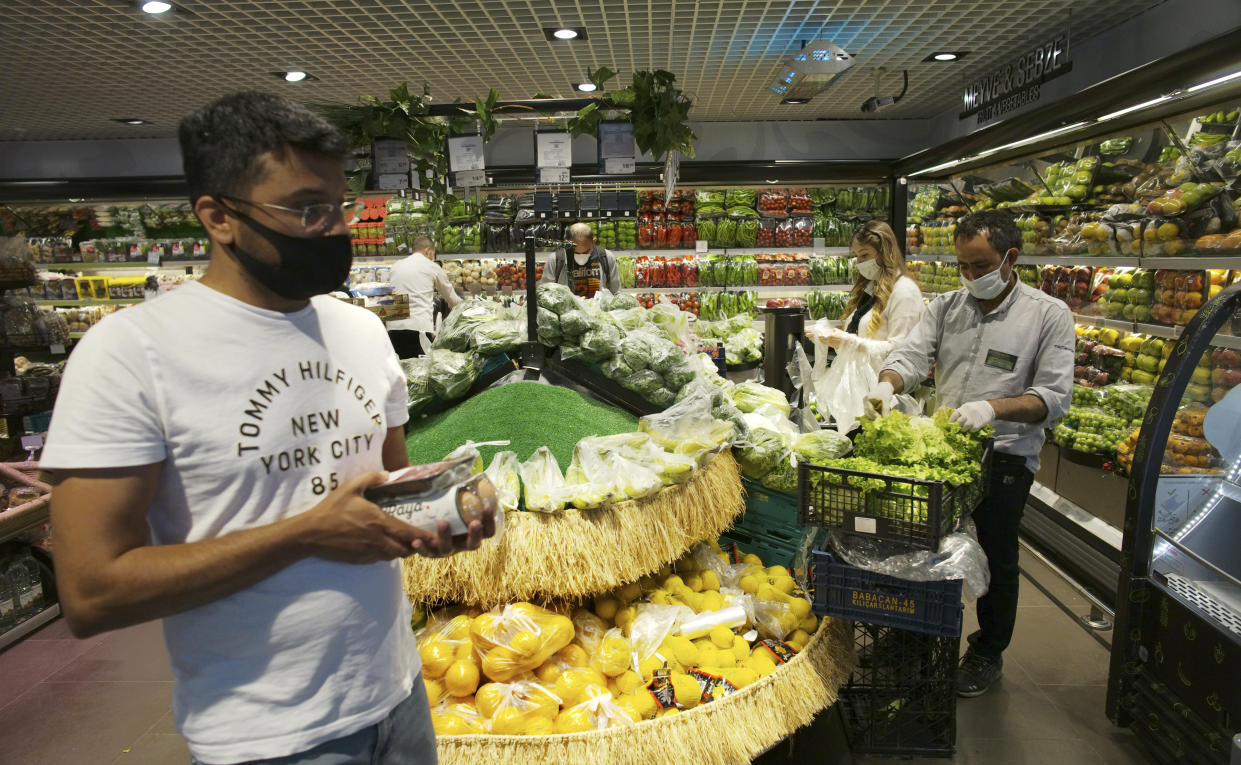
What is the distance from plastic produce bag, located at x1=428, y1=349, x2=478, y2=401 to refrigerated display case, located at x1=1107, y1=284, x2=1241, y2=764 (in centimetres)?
234

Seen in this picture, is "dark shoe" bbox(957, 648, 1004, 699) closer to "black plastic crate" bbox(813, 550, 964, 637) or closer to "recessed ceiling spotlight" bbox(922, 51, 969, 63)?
"black plastic crate" bbox(813, 550, 964, 637)

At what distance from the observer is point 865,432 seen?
2674 mm

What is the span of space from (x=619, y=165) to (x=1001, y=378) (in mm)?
1872

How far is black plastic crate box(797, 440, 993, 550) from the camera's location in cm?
231

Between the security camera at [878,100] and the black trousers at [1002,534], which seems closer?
the black trousers at [1002,534]

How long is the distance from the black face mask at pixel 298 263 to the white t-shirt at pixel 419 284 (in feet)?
20.9

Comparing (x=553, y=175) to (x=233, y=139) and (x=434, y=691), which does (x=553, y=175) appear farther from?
(x=233, y=139)

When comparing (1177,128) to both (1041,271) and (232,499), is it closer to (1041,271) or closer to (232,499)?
(1041,271)

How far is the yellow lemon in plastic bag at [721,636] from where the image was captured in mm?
2504

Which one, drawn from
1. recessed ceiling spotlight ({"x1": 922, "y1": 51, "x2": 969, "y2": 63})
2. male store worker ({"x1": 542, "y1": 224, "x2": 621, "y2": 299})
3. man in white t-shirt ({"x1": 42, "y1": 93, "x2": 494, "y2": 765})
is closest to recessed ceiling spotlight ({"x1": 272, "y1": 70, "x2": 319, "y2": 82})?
male store worker ({"x1": 542, "y1": 224, "x2": 621, "y2": 299})

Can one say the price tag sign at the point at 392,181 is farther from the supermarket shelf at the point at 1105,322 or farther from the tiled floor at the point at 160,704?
the supermarket shelf at the point at 1105,322

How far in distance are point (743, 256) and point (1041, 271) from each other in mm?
3513

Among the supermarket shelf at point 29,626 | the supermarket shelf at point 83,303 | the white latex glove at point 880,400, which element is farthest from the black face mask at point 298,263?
the supermarket shelf at point 83,303

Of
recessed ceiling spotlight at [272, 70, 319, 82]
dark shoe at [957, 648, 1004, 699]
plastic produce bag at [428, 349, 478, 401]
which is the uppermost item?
recessed ceiling spotlight at [272, 70, 319, 82]
